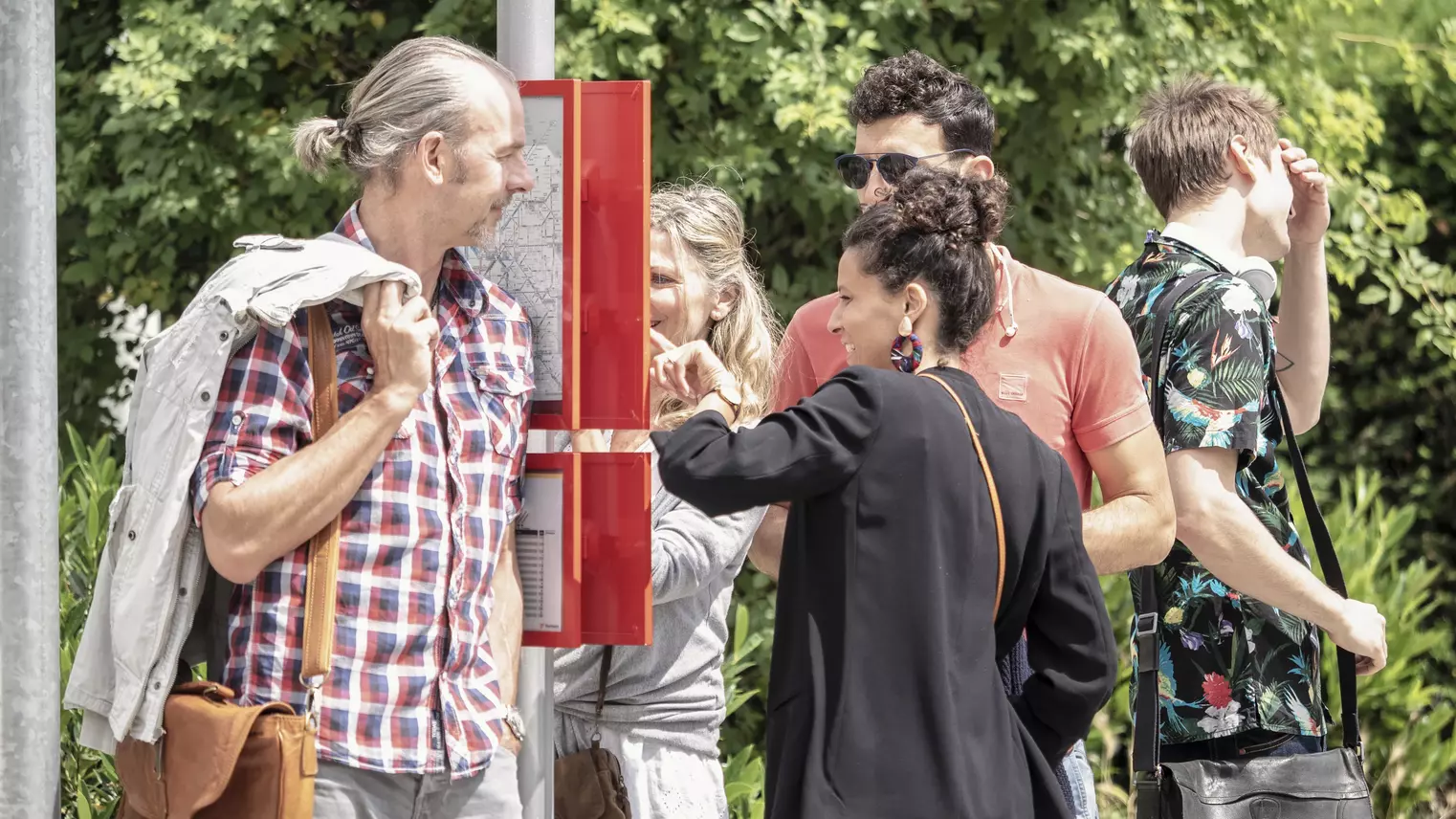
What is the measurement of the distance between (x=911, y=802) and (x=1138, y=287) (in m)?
1.39

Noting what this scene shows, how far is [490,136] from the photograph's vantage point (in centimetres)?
243

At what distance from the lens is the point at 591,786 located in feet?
9.62

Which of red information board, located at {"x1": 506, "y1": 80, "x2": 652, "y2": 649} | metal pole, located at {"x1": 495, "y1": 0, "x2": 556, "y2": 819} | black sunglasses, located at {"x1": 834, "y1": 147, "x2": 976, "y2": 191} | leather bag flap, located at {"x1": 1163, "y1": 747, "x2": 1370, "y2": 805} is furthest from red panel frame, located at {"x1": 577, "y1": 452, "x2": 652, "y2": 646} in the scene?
leather bag flap, located at {"x1": 1163, "y1": 747, "x2": 1370, "y2": 805}

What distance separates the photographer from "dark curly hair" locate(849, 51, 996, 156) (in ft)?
10.8

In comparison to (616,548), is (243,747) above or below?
below

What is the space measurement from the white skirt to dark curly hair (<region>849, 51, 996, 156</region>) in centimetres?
126

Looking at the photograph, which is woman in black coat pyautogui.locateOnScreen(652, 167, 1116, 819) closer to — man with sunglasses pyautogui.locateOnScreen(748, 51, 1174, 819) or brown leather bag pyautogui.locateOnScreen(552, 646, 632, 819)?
man with sunglasses pyautogui.locateOnScreen(748, 51, 1174, 819)

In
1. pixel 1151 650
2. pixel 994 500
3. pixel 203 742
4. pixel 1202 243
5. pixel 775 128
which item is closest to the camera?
pixel 203 742

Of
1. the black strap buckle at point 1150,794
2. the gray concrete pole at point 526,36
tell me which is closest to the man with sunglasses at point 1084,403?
the black strap buckle at point 1150,794

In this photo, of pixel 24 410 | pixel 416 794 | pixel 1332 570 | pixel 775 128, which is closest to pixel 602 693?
pixel 416 794

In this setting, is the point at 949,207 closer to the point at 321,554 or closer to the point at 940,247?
the point at 940,247

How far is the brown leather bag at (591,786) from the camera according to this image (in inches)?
115

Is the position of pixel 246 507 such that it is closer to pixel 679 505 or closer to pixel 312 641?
pixel 312 641

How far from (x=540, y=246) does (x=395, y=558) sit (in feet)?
1.80
